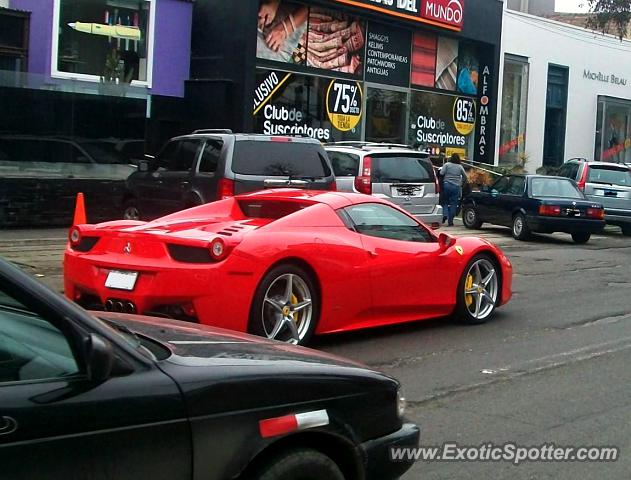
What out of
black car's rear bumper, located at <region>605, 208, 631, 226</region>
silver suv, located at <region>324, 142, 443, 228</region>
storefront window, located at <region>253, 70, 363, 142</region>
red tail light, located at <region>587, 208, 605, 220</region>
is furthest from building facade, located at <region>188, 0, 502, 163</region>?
red tail light, located at <region>587, 208, 605, 220</region>

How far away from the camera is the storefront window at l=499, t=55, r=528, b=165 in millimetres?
29359

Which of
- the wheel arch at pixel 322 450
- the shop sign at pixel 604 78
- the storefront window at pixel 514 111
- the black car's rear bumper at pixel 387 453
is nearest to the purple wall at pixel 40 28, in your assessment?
the black car's rear bumper at pixel 387 453

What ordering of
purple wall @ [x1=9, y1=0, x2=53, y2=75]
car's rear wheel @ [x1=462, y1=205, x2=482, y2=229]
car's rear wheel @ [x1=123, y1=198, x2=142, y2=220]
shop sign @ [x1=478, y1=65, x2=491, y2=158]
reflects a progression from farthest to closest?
shop sign @ [x1=478, y1=65, x2=491, y2=158] → car's rear wheel @ [x1=462, y1=205, x2=482, y2=229] → purple wall @ [x1=9, y1=0, x2=53, y2=75] → car's rear wheel @ [x1=123, y1=198, x2=142, y2=220]

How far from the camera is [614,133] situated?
35.1m

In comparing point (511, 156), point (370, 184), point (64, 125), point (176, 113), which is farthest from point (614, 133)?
point (64, 125)

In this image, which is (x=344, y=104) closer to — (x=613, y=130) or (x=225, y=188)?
(x=225, y=188)

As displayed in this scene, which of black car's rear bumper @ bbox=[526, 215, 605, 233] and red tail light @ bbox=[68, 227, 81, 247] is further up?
black car's rear bumper @ bbox=[526, 215, 605, 233]

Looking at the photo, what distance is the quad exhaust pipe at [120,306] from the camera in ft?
22.8

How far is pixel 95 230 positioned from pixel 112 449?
485cm

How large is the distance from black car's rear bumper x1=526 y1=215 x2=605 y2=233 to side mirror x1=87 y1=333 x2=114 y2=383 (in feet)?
52.6

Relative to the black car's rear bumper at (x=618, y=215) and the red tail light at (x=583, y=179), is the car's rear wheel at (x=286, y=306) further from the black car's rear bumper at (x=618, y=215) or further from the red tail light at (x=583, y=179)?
the red tail light at (x=583, y=179)

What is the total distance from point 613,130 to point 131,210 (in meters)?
25.7

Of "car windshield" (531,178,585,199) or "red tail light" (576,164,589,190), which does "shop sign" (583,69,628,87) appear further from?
"car windshield" (531,178,585,199)

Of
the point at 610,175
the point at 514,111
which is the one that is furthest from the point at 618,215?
the point at 514,111
